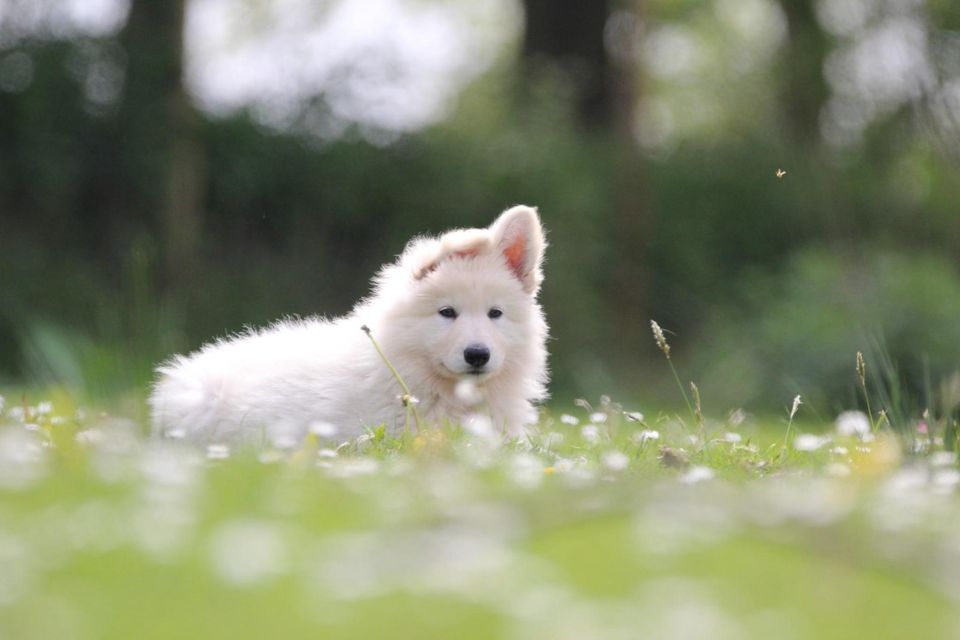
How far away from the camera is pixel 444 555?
2.87 m

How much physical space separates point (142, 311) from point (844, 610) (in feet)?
16.4

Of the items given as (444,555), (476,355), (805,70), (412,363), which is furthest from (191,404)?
(805,70)

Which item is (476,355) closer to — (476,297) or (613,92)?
(476,297)

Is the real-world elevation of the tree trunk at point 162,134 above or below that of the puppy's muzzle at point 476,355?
above

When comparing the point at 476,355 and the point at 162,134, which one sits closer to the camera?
the point at 476,355

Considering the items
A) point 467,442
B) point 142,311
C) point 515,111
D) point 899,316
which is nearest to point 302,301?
point 515,111

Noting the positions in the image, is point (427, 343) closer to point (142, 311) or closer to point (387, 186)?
point (142, 311)

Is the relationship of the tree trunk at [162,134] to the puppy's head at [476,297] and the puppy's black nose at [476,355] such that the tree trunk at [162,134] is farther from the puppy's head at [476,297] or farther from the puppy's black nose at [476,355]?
the puppy's black nose at [476,355]

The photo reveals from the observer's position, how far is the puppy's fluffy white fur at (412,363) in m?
6.50

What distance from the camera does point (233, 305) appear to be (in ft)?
44.8

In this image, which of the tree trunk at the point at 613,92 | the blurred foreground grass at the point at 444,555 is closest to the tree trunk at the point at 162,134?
the tree trunk at the point at 613,92

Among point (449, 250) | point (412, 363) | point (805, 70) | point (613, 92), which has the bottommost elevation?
point (412, 363)

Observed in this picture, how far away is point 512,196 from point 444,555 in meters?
13.0

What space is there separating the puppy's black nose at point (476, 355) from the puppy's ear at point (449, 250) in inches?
24.9
